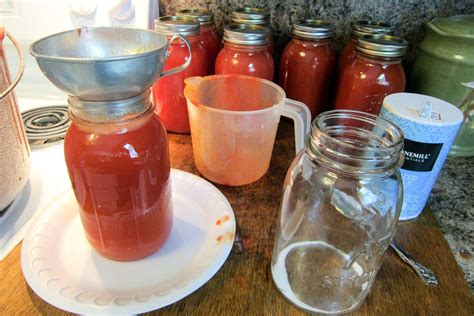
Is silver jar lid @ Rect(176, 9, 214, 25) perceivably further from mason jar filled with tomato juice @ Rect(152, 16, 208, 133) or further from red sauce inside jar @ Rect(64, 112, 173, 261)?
red sauce inside jar @ Rect(64, 112, 173, 261)

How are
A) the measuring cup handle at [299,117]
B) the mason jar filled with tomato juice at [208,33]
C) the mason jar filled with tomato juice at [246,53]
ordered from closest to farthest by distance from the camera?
the measuring cup handle at [299,117]
the mason jar filled with tomato juice at [246,53]
the mason jar filled with tomato juice at [208,33]

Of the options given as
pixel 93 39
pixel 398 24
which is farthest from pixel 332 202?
pixel 398 24

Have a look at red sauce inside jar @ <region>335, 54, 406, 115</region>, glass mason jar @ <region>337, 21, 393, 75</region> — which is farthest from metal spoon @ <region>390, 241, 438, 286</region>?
glass mason jar @ <region>337, 21, 393, 75</region>

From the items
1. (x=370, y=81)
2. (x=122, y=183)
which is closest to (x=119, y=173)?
(x=122, y=183)

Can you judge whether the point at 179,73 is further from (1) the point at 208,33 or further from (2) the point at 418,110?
(2) the point at 418,110

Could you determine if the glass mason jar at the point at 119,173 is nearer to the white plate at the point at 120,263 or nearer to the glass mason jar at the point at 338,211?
the white plate at the point at 120,263

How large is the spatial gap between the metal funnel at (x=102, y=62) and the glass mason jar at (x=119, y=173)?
0.08 ft

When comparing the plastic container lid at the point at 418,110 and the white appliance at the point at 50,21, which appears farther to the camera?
the white appliance at the point at 50,21

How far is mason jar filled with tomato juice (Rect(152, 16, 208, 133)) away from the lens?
0.67 m

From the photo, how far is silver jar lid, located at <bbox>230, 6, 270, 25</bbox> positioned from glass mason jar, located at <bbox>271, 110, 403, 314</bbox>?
0.39 meters

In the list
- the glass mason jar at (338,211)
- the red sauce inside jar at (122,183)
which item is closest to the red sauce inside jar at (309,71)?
the glass mason jar at (338,211)

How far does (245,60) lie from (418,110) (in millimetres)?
332

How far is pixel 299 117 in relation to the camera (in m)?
0.57

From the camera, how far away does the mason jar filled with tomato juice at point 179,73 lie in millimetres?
→ 669
